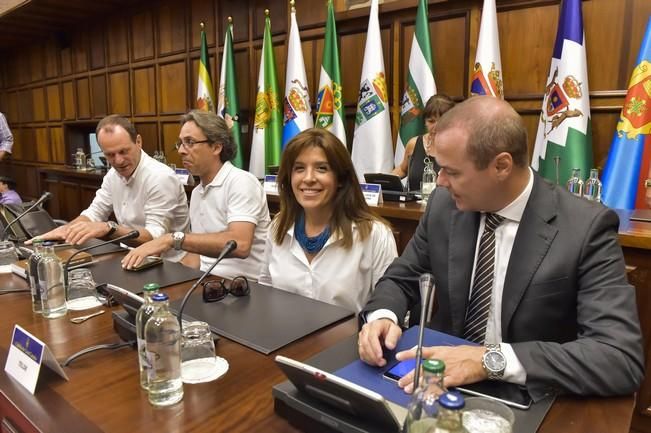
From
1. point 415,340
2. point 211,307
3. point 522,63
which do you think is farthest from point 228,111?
point 415,340

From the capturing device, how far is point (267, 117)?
431 centimetres

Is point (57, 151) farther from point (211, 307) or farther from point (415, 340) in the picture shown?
point (415, 340)

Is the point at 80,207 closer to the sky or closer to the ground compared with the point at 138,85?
closer to the ground

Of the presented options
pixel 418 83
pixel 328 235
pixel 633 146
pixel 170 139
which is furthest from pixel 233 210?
pixel 170 139

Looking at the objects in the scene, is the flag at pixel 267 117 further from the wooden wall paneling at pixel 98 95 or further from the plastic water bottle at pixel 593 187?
the wooden wall paneling at pixel 98 95

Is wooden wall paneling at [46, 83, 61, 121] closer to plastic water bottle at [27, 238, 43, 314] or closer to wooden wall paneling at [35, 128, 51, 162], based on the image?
wooden wall paneling at [35, 128, 51, 162]

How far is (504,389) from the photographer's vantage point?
33.4 inches

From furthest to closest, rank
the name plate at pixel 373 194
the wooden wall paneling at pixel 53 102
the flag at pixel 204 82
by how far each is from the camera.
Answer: the wooden wall paneling at pixel 53 102, the flag at pixel 204 82, the name plate at pixel 373 194

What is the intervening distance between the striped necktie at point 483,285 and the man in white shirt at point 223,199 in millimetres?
1094

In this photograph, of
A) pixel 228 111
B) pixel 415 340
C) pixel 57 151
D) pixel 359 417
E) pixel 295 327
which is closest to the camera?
pixel 359 417

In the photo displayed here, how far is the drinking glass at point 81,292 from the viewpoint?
1.36m

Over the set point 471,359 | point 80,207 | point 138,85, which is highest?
point 138,85

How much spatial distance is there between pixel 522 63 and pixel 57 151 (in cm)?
742

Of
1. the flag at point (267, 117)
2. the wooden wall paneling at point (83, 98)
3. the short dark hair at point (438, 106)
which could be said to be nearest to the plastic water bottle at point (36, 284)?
the short dark hair at point (438, 106)
